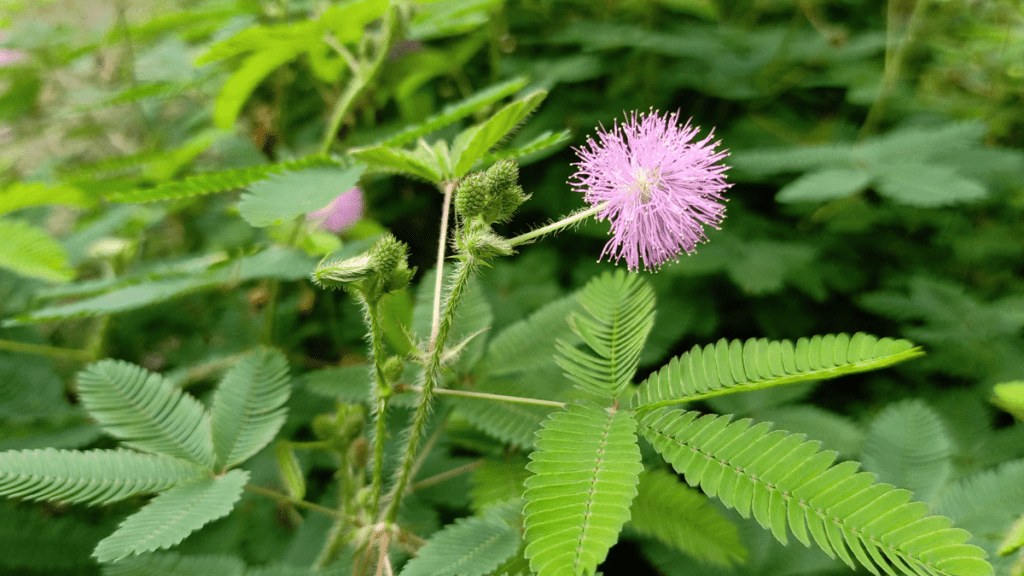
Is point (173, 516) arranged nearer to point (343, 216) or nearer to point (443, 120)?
point (443, 120)

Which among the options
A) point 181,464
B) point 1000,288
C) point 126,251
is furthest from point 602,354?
point 1000,288

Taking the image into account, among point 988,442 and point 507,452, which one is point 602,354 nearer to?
point 507,452

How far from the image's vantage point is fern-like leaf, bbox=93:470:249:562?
842 mm

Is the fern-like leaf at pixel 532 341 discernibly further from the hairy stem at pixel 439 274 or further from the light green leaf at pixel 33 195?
the light green leaf at pixel 33 195

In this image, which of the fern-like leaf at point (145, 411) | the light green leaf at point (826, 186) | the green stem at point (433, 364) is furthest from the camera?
the light green leaf at point (826, 186)

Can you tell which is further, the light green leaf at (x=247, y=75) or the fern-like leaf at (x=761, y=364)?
the light green leaf at (x=247, y=75)

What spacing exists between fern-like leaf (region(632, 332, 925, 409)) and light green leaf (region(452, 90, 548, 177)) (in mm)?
467

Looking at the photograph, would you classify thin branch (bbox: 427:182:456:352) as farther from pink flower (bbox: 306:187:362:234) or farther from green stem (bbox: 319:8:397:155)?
pink flower (bbox: 306:187:362:234)

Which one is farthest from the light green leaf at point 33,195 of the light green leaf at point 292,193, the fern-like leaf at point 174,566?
the fern-like leaf at point 174,566

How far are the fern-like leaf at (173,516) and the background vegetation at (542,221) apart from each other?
1.04ft

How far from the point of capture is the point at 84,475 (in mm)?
955

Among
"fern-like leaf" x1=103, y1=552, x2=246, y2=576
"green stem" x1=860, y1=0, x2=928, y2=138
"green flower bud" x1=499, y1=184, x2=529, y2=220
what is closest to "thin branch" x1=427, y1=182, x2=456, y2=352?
"green flower bud" x1=499, y1=184, x2=529, y2=220

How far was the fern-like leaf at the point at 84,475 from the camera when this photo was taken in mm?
919

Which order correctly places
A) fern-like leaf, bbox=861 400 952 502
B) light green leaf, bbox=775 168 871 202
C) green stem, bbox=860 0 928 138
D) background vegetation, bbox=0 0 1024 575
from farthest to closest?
green stem, bbox=860 0 928 138 → light green leaf, bbox=775 168 871 202 → background vegetation, bbox=0 0 1024 575 → fern-like leaf, bbox=861 400 952 502
